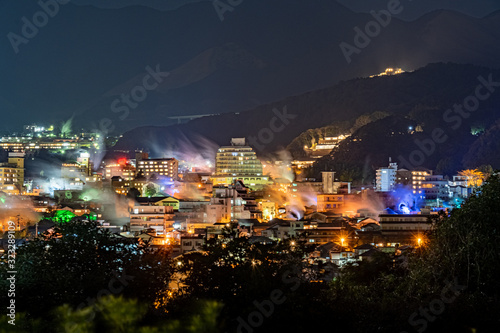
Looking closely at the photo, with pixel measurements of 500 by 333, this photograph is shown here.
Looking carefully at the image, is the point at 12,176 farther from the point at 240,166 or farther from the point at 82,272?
the point at 82,272

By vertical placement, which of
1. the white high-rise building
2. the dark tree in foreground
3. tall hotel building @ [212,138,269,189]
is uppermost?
tall hotel building @ [212,138,269,189]

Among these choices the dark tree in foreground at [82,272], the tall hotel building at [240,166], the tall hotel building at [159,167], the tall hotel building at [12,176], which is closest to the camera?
the dark tree in foreground at [82,272]

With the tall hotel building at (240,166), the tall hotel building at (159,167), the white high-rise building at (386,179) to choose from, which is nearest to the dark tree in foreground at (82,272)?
the white high-rise building at (386,179)

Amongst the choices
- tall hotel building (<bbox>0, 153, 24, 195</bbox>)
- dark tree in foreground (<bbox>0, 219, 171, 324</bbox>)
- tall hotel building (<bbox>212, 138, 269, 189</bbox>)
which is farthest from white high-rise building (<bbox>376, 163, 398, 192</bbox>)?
dark tree in foreground (<bbox>0, 219, 171, 324</bbox>)

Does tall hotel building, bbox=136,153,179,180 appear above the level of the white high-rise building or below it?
above

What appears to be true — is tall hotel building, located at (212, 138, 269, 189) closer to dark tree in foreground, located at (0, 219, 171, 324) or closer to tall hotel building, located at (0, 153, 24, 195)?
tall hotel building, located at (0, 153, 24, 195)

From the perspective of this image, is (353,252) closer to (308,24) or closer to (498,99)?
(498,99)

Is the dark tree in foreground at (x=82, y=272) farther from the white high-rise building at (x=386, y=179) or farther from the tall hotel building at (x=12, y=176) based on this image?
the tall hotel building at (x=12, y=176)

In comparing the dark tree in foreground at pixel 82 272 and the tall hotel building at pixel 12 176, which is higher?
the tall hotel building at pixel 12 176
